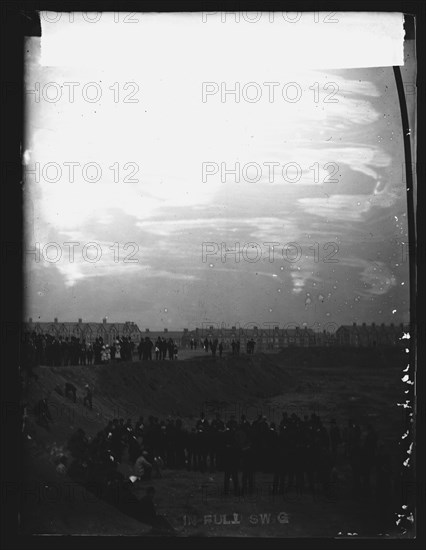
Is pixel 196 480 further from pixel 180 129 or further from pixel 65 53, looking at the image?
pixel 65 53

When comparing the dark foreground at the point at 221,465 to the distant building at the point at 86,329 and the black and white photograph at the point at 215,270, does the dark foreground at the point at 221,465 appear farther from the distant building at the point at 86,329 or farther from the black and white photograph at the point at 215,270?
the distant building at the point at 86,329

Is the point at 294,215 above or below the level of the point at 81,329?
above

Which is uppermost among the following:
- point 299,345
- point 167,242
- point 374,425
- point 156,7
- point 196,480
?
point 156,7

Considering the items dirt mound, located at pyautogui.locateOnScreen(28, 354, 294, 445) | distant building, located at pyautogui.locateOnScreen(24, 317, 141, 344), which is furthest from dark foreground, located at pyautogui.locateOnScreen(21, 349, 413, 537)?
distant building, located at pyautogui.locateOnScreen(24, 317, 141, 344)

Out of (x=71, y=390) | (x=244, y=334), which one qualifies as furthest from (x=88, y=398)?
(x=244, y=334)

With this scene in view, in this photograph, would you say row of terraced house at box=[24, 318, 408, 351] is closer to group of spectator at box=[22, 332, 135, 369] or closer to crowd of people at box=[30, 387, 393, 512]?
group of spectator at box=[22, 332, 135, 369]

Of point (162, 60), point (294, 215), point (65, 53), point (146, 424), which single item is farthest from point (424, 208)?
point (65, 53)

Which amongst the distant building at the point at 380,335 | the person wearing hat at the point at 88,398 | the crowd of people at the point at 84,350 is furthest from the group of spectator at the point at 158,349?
the distant building at the point at 380,335
